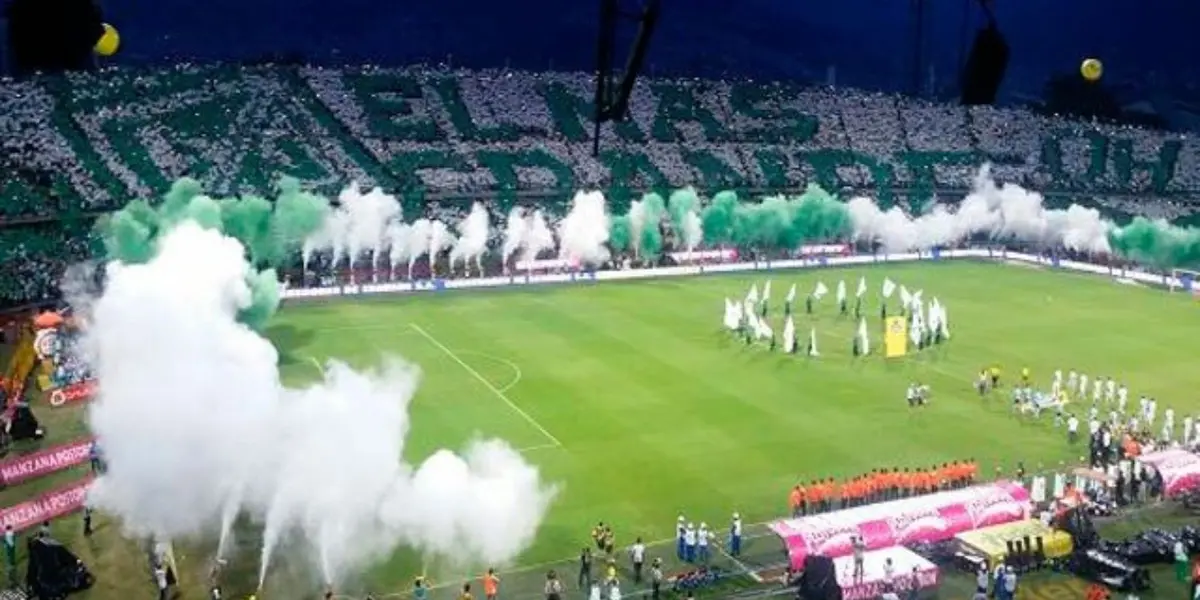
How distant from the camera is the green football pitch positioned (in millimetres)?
30672

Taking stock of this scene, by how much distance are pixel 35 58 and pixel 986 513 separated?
21735 millimetres

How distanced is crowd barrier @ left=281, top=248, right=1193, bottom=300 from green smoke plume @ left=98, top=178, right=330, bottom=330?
2786 mm

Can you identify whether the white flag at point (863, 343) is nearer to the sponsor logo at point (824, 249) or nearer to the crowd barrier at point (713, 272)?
the crowd barrier at point (713, 272)

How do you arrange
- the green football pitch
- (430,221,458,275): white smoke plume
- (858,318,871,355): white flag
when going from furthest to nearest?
(430,221,458,275): white smoke plume → (858,318,871,355): white flag → the green football pitch

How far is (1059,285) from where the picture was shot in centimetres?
6606

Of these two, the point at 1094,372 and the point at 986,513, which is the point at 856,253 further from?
the point at 986,513

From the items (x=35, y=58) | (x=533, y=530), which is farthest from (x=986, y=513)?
(x=35, y=58)

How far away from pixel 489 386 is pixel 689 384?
23.5 ft

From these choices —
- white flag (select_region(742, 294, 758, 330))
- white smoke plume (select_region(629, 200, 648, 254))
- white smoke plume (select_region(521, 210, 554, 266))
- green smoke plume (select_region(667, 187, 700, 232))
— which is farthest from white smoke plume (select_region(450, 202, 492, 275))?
white flag (select_region(742, 294, 758, 330))

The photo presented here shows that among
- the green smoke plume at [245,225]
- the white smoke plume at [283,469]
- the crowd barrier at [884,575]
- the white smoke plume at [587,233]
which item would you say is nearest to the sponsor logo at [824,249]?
the white smoke plume at [587,233]

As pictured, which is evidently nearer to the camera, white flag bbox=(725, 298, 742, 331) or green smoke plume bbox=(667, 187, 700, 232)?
white flag bbox=(725, 298, 742, 331)

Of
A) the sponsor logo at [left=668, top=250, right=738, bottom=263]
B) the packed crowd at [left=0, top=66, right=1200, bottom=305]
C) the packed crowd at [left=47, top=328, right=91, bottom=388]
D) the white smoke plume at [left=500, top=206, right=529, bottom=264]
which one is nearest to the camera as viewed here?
the packed crowd at [left=47, top=328, right=91, bottom=388]

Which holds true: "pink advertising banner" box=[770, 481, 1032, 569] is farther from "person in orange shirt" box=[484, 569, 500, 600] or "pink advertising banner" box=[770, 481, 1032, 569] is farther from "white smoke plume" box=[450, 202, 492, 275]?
"white smoke plume" box=[450, 202, 492, 275]

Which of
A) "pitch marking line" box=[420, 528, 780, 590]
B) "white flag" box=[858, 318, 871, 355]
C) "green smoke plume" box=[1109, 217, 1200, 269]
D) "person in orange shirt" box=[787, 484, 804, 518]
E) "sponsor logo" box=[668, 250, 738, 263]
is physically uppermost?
"green smoke plume" box=[1109, 217, 1200, 269]
